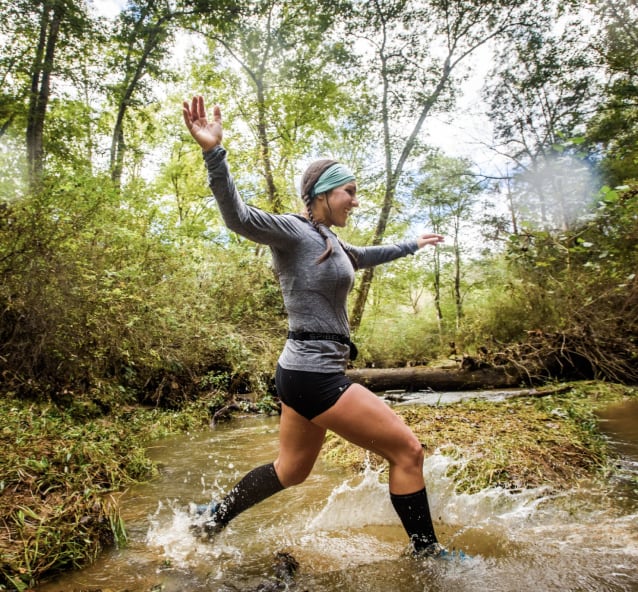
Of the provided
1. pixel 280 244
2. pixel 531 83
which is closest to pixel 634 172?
pixel 531 83

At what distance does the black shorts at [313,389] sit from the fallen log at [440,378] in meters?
7.23

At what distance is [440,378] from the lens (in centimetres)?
896

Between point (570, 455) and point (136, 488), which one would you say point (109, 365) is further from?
point (570, 455)

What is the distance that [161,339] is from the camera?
22.5 feet

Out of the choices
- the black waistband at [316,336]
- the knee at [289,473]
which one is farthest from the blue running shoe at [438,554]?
the black waistband at [316,336]

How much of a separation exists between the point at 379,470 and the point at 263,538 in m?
1.34

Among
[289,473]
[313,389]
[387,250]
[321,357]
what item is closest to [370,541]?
[289,473]

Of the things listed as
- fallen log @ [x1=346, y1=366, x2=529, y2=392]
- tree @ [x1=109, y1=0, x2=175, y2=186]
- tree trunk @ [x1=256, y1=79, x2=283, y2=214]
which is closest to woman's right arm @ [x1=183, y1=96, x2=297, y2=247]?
fallen log @ [x1=346, y1=366, x2=529, y2=392]

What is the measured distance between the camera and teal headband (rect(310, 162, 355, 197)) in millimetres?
2273

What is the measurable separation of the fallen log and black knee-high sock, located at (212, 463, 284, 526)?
682 cm

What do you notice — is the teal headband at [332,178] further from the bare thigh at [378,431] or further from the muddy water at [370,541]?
the muddy water at [370,541]

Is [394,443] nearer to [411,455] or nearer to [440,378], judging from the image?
[411,455]

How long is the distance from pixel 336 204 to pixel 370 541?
2041mm

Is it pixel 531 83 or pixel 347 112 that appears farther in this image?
pixel 347 112
